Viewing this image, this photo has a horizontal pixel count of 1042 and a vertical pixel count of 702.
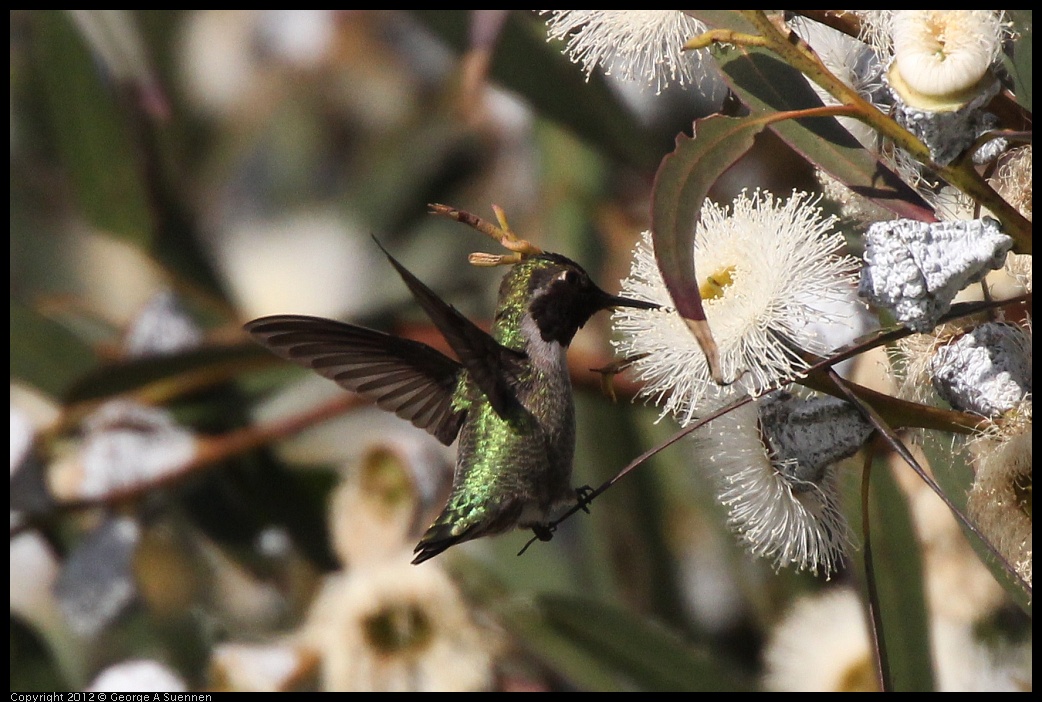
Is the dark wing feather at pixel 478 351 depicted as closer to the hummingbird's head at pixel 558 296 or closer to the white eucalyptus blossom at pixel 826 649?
the hummingbird's head at pixel 558 296

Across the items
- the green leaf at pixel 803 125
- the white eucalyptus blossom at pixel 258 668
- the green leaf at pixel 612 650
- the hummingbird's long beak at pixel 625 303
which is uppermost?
the green leaf at pixel 803 125

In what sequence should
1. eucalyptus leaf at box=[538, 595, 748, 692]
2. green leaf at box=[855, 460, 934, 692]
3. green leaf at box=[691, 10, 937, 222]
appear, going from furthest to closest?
eucalyptus leaf at box=[538, 595, 748, 692] → green leaf at box=[855, 460, 934, 692] → green leaf at box=[691, 10, 937, 222]

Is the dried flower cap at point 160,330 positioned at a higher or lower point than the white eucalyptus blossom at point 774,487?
higher

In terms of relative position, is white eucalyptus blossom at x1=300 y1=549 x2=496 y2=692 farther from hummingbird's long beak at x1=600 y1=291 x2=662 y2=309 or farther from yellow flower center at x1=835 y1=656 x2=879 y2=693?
hummingbird's long beak at x1=600 y1=291 x2=662 y2=309

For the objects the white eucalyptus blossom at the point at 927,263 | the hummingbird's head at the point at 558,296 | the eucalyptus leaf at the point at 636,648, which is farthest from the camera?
the eucalyptus leaf at the point at 636,648

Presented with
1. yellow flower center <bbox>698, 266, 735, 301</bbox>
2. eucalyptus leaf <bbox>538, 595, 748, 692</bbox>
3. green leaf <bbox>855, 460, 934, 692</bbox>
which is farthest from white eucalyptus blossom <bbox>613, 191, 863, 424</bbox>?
eucalyptus leaf <bbox>538, 595, 748, 692</bbox>

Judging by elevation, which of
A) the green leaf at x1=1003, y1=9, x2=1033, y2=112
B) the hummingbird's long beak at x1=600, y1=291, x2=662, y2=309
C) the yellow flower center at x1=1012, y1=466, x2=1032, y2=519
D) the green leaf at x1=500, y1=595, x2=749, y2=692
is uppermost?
the green leaf at x1=1003, y1=9, x2=1033, y2=112

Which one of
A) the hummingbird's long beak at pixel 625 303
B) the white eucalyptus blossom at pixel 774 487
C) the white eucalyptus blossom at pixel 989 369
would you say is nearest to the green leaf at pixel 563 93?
the hummingbird's long beak at pixel 625 303

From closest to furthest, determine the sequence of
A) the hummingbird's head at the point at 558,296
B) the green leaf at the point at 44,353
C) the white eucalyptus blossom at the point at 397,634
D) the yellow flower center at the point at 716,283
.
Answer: the yellow flower center at the point at 716,283 < the hummingbird's head at the point at 558,296 < the white eucalyptus blossom at the point at 397,634 < the green leaf at the point at 44,353
